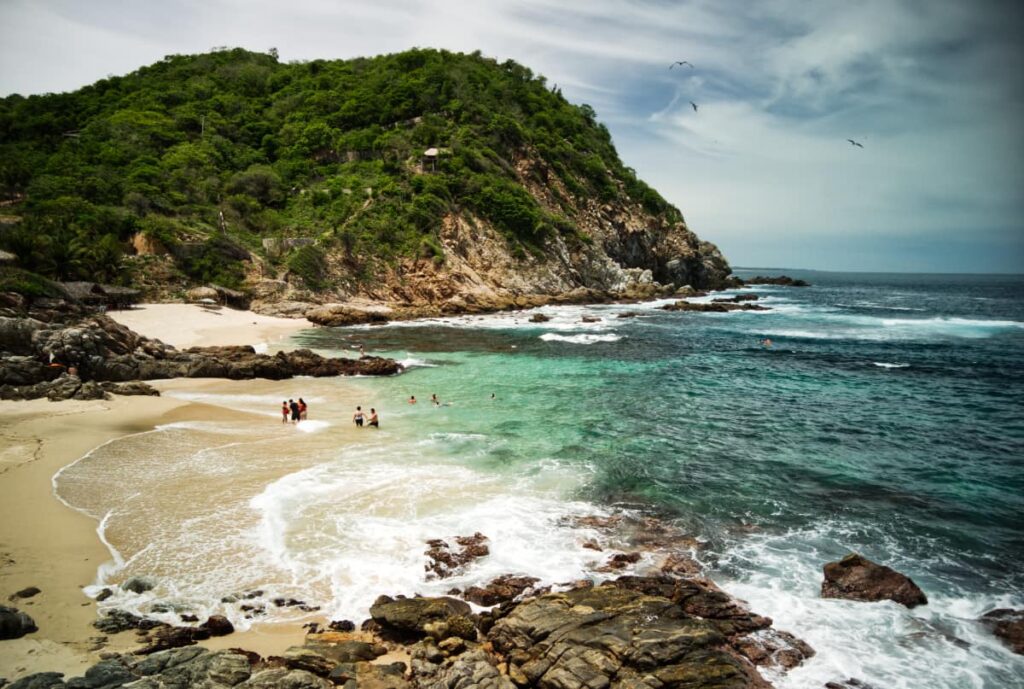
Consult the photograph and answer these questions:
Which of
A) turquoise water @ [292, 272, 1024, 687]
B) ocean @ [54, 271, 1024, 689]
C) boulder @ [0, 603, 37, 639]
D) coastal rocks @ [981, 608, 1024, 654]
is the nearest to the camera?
boulder @ [0, 603, 37, 639]

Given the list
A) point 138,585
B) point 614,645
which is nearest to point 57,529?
point 138,585

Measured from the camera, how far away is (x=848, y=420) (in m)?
21.4

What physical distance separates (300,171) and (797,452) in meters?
69.3

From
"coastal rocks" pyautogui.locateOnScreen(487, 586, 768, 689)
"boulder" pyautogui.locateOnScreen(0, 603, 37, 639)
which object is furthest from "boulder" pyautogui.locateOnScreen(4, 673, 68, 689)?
"coastal rocks" pyautogui.locateOnScreen(487, 586, 768, 689)

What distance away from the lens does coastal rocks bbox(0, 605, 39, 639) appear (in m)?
7.54

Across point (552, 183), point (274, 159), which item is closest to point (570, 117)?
point (552, 183)

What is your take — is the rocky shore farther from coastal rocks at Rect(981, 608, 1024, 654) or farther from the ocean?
coastal rocks at Rect(981, 608, 1024, 654)

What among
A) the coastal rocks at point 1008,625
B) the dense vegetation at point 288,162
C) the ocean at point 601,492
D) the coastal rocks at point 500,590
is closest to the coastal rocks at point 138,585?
the ocean at point 601,492

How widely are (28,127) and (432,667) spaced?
88.2 m

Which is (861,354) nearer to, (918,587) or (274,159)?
(918,587)

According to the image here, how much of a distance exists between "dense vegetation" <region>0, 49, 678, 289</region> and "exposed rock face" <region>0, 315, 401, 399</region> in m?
20.4

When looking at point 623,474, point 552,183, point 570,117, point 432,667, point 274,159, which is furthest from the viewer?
point 570,117

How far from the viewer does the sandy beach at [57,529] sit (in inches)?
299

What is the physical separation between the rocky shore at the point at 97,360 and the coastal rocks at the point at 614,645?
2114 cm
